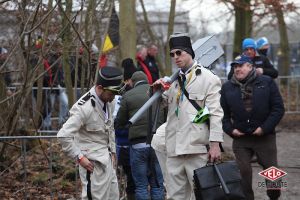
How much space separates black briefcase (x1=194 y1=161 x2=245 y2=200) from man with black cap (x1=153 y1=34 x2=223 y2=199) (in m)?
0.15

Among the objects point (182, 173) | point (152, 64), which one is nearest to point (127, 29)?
point (152, 64)

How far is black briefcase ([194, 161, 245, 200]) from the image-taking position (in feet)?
20.0

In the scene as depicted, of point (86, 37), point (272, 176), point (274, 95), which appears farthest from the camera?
point (86, 37)

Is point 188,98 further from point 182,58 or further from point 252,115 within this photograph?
point 252,115

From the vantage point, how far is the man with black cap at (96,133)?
652 centimetres

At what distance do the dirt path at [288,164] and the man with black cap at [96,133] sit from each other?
3.07 metres

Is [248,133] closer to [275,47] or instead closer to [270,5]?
[270,5]

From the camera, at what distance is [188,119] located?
21.0ft

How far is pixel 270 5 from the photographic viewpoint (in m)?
19.3

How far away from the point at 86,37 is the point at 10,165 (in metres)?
2.39

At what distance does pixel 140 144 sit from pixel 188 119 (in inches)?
86.2

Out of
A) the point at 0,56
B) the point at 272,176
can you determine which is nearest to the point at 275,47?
the point at 0,56

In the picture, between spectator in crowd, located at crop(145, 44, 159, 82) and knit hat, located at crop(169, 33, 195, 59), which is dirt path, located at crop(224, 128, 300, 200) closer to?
spectator in crowd, located at crop(145, 44, 159, 82)

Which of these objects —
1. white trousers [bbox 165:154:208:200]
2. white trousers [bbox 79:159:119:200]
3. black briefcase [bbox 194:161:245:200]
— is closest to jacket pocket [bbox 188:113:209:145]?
white trousers [bbox 165:154:208:200]
